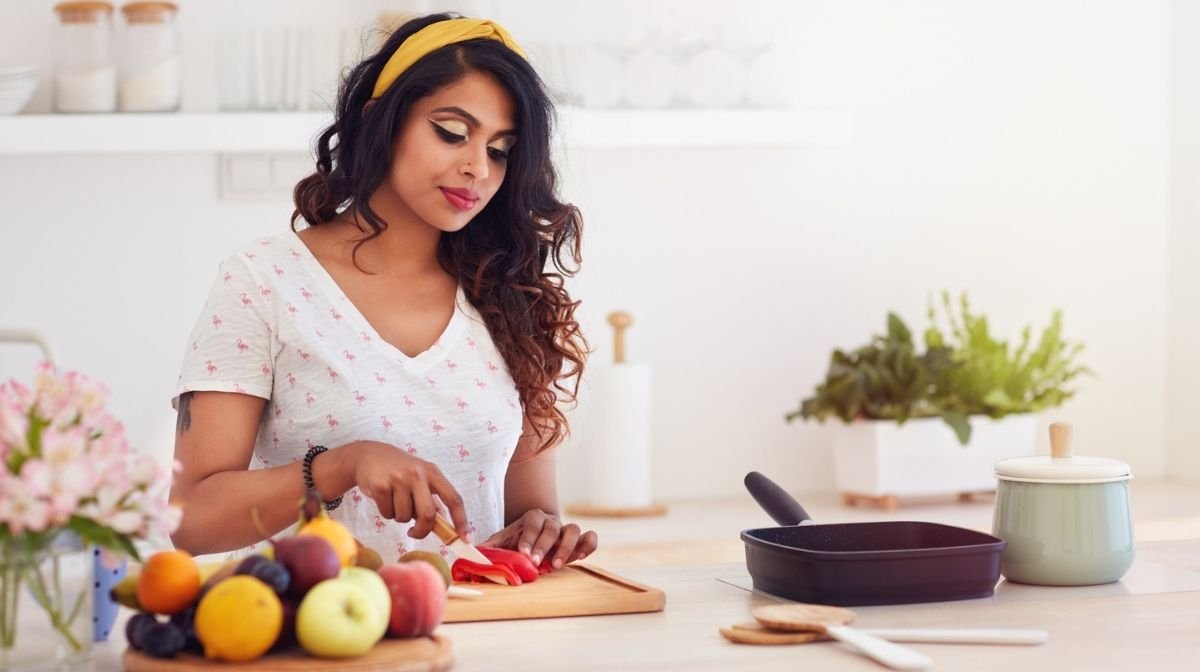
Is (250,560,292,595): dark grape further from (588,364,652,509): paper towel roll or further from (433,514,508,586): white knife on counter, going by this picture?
(588,364,652,509): paper towel roll

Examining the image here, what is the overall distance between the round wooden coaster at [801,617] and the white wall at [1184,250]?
2740 mm

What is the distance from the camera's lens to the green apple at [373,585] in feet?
3.45

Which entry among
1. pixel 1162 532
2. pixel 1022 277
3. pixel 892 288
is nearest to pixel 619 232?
pixel 892 288

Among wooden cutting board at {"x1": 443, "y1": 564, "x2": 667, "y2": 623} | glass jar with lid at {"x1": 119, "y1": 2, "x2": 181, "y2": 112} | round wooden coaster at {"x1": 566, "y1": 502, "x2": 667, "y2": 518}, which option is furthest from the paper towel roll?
wooden cutting board at {"x1": 443, "y1": 564, "x2": 667, "y2": 623}

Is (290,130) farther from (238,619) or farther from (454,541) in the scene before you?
(238,619)

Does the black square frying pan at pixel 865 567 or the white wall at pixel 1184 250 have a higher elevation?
the white wall at pixel 1184 250

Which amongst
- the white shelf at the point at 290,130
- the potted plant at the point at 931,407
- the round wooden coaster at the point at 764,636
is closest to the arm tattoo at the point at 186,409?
the round wooden coaster at the point at 764,636

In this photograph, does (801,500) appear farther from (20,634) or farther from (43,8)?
(20,634)

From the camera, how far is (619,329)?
3.17m

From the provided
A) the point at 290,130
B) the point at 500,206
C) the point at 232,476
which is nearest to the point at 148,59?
the point at 290,130

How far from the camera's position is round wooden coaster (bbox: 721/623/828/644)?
1174 millimetres

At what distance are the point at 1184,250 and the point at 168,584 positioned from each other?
321 cm

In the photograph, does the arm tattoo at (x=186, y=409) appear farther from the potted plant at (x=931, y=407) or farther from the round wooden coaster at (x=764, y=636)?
the potted plant at (x=931, y=407)

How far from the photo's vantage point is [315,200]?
1.84 meters
